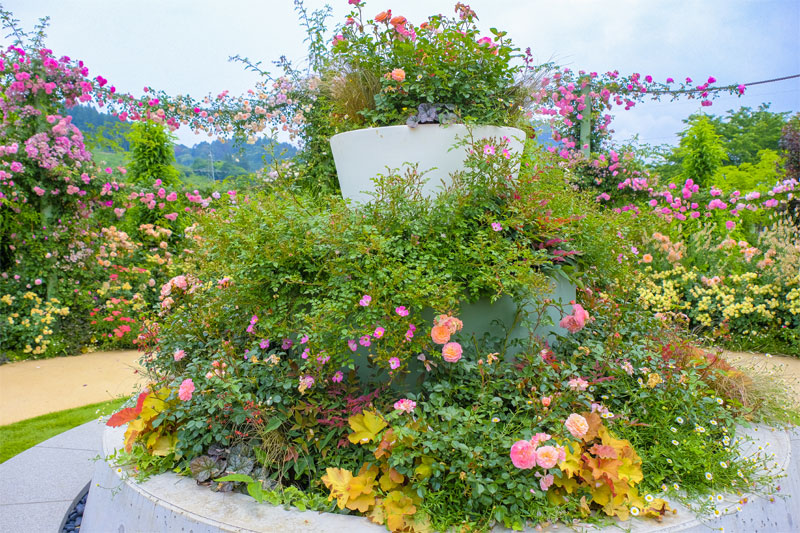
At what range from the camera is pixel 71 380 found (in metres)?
4.69

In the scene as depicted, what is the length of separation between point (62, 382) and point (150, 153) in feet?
13.4

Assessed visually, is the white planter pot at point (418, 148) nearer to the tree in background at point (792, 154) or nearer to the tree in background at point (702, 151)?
the tree in background at point (702, 151)

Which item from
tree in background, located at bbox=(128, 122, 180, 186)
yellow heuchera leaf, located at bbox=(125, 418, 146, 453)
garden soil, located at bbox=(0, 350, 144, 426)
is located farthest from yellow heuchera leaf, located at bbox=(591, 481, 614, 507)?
tree in background, located at bbox=(128, 122, 180, 186)

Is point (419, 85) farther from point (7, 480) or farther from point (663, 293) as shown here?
point (663, 293)

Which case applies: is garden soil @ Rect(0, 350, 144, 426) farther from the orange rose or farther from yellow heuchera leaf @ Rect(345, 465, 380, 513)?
the orange rose

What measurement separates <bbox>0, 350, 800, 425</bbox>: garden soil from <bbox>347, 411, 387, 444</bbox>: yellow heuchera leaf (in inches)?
98.8

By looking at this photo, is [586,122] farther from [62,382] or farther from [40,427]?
[40,427]

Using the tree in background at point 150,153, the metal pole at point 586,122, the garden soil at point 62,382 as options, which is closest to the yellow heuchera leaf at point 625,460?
the garden soil at point 62,382

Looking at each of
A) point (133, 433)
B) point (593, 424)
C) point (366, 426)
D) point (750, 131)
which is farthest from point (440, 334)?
point (750, 131)

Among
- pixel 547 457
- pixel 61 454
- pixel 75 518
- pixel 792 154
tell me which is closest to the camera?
pixel 547 457

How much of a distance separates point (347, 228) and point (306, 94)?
2235 millimetres

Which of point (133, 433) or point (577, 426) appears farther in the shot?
point (133, 433)

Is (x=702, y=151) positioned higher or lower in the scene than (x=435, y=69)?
lower

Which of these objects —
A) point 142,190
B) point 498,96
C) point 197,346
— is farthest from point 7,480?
point 142,190
